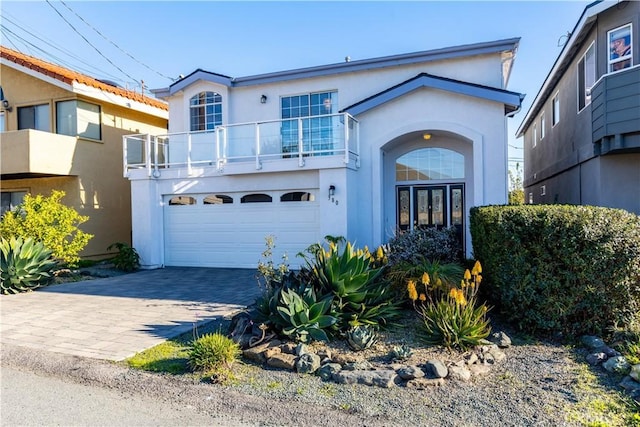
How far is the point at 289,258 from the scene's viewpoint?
12.9 meters

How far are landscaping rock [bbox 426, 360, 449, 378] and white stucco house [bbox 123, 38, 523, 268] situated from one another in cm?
732

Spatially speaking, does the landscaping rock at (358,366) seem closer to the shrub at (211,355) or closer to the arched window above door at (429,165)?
the shrub at (211,355)

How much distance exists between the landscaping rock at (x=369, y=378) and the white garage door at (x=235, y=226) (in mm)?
7968

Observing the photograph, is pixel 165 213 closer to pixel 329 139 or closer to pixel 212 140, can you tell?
pixel 212 140

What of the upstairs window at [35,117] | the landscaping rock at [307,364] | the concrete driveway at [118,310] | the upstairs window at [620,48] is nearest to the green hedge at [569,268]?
the landscaping rock at [307,364]

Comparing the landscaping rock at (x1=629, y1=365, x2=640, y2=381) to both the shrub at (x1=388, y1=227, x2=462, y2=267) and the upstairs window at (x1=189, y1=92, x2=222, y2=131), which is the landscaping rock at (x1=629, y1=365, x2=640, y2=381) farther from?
the upstairs window at (x1=189, y1=92, x2=222, y2=131)

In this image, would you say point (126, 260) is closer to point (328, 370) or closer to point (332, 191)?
point (332, 191)

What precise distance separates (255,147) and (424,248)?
646cm

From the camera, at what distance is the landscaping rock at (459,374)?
14.9 feet

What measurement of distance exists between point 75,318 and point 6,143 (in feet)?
32.3

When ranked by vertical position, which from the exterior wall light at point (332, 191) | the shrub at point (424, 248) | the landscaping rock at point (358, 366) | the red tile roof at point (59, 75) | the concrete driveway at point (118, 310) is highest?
the red tile roof at point (59, 75)

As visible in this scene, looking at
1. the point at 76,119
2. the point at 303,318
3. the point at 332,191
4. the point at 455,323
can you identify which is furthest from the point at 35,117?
the point at 455,323

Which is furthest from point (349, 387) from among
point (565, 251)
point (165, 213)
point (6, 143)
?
point (6, 143)

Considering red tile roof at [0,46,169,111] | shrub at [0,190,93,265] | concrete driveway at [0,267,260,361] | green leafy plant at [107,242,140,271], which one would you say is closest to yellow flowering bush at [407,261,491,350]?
concrete driveway at [0,267,260,361]
